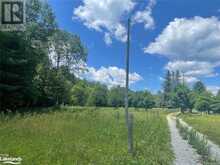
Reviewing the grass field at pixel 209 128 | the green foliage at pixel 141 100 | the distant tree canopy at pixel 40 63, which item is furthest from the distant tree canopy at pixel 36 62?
the green foliage at pixel 141 100

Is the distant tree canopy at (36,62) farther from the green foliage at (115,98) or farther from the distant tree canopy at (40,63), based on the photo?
the green foliage at (115,98)

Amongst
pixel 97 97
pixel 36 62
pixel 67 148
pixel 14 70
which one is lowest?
pixel 67 148

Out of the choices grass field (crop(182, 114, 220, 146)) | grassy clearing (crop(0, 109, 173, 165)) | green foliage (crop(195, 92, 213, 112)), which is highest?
green foliage (crop(195, 92, 213, 112))

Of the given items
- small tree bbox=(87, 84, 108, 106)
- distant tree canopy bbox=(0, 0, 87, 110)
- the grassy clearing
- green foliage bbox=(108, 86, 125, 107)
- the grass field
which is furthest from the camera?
green foliage bbox=(108, 86, 125, 107)

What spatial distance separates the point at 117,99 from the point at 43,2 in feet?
107

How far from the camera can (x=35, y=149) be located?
32.1 ft

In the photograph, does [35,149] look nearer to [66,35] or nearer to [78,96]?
[66,35]

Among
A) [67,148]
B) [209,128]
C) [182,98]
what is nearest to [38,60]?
[209,128]

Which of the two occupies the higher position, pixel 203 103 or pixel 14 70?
pixel 14 70

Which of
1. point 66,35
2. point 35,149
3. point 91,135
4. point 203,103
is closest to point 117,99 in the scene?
point 203,103

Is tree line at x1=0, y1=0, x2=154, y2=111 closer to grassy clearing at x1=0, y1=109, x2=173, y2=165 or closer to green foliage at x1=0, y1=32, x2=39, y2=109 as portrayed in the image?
green foliage at x1=0, y1=32, x2=39, y2=109

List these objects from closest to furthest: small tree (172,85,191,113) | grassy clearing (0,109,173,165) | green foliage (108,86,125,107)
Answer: grassy clearing (0,109,173,165), green foliage (108,86,125,107), small tree (172,85,191,113)

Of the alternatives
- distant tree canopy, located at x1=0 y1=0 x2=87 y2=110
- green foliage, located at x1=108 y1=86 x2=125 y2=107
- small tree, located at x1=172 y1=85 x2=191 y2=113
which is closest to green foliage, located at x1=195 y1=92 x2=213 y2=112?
small tree, located at x1=172 y1=85 x2=191 y2=113

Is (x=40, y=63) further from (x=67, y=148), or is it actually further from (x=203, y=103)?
(x=203, y=103)
